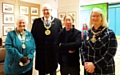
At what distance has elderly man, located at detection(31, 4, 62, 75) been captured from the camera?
2.57 meters

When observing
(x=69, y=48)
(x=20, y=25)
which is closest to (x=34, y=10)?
(x=20, y=25)

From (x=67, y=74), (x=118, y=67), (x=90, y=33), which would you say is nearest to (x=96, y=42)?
(x=90, y=33)

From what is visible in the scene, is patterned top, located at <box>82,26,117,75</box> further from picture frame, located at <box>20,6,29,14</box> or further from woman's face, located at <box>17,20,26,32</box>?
picture frame, located at <box>20,6,29,14</box>

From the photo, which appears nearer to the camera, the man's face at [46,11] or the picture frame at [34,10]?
the man's face at [46,11]

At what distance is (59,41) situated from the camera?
238 cm

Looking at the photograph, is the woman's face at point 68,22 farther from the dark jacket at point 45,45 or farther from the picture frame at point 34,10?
the picture frame at point 34,10

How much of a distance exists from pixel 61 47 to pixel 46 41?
407mm

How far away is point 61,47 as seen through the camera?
2.26m

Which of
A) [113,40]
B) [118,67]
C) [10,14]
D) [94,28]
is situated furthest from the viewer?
[10,14]

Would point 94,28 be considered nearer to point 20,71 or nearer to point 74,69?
point 74,69

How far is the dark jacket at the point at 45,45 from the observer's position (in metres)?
2.57

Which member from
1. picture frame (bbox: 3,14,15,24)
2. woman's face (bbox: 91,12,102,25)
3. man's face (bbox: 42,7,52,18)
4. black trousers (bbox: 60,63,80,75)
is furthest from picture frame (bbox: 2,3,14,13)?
woman's face (bbox: 91,12,102,25)

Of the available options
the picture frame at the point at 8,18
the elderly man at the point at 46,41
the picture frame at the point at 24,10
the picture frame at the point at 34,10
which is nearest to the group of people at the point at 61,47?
the elderly man at the point at 46,41

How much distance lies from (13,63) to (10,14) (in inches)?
102
